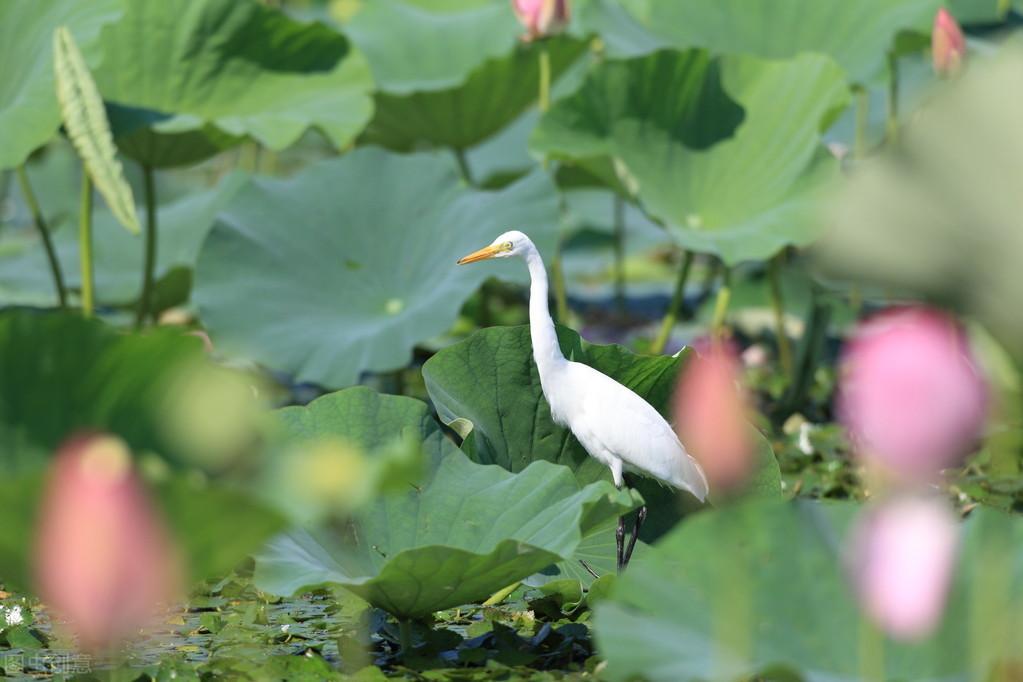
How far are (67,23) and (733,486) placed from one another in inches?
103

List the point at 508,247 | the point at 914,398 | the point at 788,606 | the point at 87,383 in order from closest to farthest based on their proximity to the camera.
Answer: the point at 914,398
the point at 788,606
the point at 87,383
the point at 508,247

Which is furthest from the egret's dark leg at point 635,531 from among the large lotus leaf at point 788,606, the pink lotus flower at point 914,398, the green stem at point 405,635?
the pink lotus flower at point 914,398

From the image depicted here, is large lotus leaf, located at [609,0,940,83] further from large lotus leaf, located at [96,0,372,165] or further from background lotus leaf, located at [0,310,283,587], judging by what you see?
background lotus leaf, located at [0,310,283,587]

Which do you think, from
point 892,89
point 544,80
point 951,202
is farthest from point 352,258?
point 951,202

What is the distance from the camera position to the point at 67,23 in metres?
3.51

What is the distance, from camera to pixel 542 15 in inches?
158

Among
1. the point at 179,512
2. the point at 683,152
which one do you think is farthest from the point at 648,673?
the point at 683,152

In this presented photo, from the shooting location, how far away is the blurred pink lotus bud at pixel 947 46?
13.0 feet

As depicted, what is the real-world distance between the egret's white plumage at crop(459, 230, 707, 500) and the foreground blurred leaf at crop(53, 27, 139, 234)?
1.08 meters

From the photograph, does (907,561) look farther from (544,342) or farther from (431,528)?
(544,342)

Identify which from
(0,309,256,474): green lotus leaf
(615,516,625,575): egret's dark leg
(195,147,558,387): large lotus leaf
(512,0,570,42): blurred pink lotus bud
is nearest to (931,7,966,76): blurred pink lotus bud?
(512,0,570,42): blurred pink lotus bud

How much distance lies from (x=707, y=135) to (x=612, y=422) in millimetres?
1616

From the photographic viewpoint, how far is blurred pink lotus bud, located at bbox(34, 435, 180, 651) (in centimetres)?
120

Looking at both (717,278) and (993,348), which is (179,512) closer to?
(993,348)
